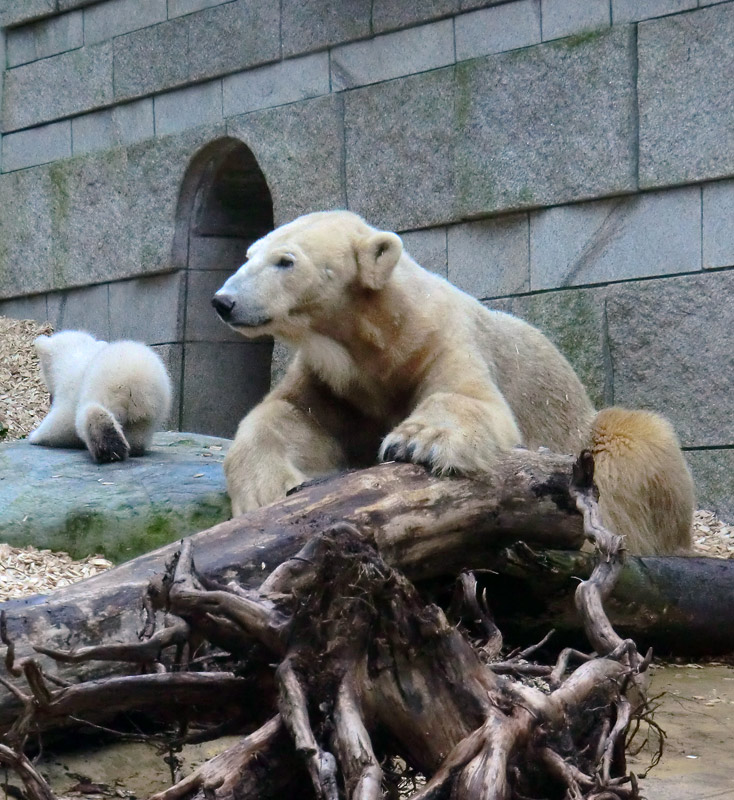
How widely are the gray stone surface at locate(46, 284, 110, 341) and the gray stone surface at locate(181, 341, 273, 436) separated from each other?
31.2 inches

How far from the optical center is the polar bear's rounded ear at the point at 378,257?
11.9ft

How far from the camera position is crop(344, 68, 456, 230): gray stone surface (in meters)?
6.51

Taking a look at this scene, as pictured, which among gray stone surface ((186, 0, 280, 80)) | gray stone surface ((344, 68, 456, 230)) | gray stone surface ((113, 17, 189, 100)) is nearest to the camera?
gray stone surface ((344, 68, 456, 230))

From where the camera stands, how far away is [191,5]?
25.7 ft

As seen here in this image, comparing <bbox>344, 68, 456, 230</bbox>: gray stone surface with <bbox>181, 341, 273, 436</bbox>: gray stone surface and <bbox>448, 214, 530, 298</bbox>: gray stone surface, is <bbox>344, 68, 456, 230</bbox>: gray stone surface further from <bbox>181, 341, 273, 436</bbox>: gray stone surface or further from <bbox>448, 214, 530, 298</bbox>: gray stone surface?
<bbox>181, 341, 273, 436</bbox>: gray stone surface

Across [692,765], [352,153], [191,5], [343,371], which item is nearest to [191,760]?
[692,765]

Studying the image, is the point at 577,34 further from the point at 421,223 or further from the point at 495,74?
the point at 421,223

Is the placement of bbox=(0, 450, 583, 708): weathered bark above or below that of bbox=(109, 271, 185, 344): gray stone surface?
below

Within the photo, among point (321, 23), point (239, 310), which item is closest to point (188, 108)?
point (321, 23)

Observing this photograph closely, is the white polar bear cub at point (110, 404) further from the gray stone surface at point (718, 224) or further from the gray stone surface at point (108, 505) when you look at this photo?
the gray stone surface at point (718, 224)

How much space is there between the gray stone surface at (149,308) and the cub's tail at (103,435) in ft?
10.9

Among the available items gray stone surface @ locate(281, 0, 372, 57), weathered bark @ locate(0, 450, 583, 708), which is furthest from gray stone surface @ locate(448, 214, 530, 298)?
weathered bark @ locate(0, 450, 583, 708)

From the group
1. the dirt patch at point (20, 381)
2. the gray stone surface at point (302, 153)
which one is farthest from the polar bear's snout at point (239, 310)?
the dirt patch at point (20, 381)

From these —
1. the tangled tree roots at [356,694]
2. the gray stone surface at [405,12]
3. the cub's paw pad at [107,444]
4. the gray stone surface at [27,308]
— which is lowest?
the tangled tree roots at [356,694]
